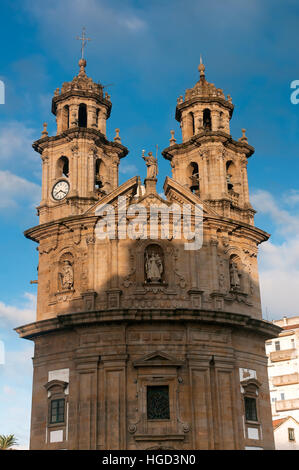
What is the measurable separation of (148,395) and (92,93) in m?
15.4

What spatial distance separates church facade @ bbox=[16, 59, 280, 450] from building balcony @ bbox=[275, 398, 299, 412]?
20.9 meters

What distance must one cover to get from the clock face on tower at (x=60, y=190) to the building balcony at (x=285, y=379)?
2665 centimetres

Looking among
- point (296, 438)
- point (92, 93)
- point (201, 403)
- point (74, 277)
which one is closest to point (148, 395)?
point (201, 403)

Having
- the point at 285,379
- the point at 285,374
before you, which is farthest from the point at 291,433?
the point at 285,374

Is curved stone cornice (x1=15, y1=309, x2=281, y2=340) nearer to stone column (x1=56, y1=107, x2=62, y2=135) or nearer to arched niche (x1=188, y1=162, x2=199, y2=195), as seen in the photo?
arched niche (x1=188, y1=162, x2=199, y2=195)

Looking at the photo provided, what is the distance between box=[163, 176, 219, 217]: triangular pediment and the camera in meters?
31.0

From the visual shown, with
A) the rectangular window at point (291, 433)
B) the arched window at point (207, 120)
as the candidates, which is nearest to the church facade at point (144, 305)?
the arched window at point (207, 120)

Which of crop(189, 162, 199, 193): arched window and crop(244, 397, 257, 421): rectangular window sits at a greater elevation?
crop(189, 162, 199, 193): arched window

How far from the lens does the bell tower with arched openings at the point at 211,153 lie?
108 feet

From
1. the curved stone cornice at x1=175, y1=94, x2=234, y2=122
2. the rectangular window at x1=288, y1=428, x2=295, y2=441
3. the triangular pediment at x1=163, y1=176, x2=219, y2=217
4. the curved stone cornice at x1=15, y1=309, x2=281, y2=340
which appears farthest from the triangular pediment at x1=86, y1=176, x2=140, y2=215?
the rectangular window at x1=288, y1=428, x2=295, y2=441

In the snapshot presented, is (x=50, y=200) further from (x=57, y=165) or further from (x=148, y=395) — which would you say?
(x=148, y=395)

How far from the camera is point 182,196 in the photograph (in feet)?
103

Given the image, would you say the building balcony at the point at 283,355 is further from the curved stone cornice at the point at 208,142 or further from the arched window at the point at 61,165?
the arched window at the point at 61,165
